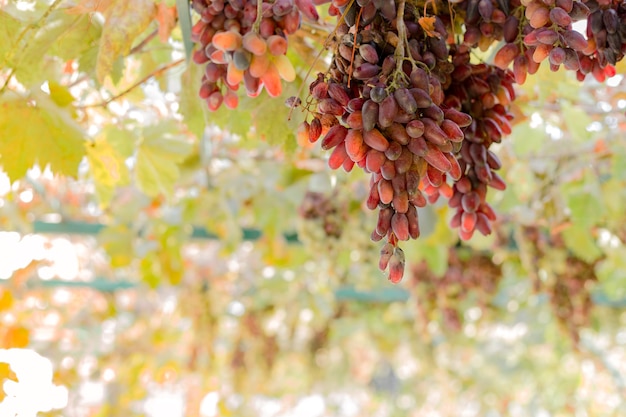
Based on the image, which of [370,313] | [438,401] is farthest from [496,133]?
[438,401]

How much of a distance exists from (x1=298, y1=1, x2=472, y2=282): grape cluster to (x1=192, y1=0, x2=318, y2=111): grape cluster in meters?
0.05

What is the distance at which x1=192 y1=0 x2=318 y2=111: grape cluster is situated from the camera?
0.69 meters

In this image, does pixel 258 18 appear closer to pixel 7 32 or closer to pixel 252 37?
pixel 252 37

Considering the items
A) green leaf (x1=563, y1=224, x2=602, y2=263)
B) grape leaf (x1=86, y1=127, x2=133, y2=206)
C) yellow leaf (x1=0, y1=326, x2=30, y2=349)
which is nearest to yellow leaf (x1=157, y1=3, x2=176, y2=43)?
grape leaf (x1=86, y1=127, x2=133, y2=206)

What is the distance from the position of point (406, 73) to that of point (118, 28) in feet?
1.40

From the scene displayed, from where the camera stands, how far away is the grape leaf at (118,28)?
89 centimetres

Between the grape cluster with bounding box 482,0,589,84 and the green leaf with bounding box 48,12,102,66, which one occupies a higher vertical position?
the green leaf with bounding box 48,12,102,66

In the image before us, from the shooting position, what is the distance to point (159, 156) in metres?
1.64

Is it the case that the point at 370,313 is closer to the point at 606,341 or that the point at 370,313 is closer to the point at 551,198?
the point at 606,341

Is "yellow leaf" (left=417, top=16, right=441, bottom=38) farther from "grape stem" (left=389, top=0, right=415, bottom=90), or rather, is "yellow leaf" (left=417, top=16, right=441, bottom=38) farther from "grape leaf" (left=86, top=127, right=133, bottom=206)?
"grape leaf" (left=86, top=127, right=133, bottom=206)

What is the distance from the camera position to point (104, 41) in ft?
2.94

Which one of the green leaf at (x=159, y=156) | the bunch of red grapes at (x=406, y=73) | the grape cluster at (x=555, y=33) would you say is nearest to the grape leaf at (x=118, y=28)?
the bunch of red grapes at (x=406, y=73)

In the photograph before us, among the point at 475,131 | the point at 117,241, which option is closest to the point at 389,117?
the point at 475,131

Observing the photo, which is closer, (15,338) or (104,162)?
(104,162)
